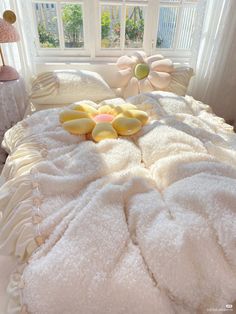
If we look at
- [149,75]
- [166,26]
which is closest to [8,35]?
[149,75]

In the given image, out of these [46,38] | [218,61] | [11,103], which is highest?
[46,38]

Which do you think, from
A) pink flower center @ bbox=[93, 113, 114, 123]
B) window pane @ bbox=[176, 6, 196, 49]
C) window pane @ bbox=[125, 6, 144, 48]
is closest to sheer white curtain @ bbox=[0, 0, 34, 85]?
window pane @ bbox=[125, 6, 144, 48]

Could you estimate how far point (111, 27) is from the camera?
7.67 ft

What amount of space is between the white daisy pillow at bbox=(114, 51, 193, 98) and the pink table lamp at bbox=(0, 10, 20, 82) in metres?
0.85

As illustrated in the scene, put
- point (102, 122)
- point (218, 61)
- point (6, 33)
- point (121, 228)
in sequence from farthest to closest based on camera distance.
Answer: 1. point (218, 61)
2. point (6, 33)
3. point (102, 122)
4. point (121, 228)

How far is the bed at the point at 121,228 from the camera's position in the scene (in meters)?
0.66

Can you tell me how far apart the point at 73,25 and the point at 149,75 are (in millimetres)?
894

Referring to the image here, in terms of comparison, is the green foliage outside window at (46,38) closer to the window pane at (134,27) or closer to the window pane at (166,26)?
the window pane at (134,27)

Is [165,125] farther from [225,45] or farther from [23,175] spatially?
[225,45]

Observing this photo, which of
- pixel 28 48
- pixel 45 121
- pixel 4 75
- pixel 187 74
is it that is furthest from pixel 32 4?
pixel 187 74

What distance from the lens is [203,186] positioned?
0.85 metres

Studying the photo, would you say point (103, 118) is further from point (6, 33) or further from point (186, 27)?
point (186, 27)

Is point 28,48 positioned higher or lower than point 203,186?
higher

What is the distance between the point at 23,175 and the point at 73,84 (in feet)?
3.61
